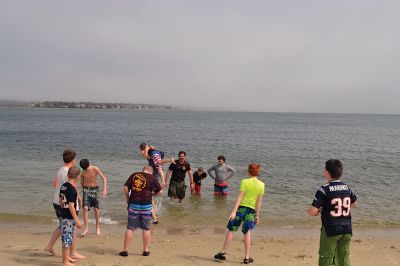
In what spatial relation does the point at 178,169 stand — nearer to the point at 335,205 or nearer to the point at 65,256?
the point at 65,256

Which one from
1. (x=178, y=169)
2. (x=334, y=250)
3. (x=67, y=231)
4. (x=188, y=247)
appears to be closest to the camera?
(x=334, y=250)

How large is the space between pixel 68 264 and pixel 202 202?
789cm

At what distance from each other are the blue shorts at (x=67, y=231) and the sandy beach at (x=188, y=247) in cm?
65

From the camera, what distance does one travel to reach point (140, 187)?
7340mm

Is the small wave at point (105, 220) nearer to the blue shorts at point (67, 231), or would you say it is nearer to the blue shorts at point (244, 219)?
the blue shorts at point (67, 231)

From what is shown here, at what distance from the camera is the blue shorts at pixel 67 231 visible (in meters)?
6.67

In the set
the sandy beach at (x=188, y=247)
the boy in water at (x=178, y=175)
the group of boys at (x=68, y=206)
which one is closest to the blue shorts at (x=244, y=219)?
the sandy beach at (x=188, y=247)

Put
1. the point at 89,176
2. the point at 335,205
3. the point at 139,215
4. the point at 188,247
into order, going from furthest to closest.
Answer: the point at 89,176 → the point at 188,247 → the point at 139,215 → the point at 335,205

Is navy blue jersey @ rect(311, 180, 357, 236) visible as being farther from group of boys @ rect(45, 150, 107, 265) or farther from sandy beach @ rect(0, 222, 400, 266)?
group of boys @ rect(45, 150, 107, 265)

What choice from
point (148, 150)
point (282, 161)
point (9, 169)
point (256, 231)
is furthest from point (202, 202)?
point (282, 161)

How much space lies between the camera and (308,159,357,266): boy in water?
547 centimetres

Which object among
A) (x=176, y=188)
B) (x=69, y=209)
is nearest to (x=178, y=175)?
(x=176, y=188)

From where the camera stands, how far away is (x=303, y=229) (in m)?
11.4

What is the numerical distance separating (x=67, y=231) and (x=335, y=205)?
4209mm
